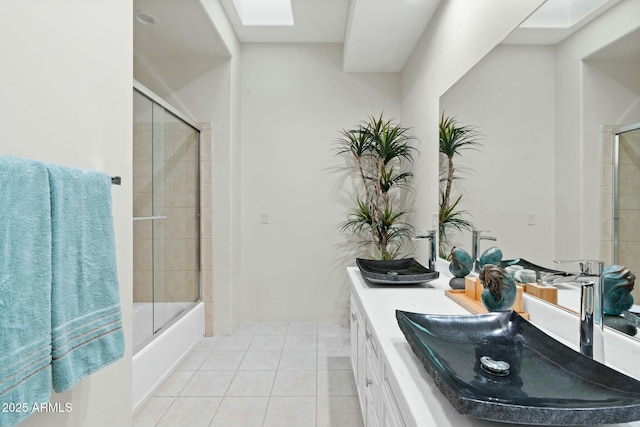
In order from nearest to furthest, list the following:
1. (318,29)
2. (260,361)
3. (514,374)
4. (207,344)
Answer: (514,374) < (260,361) < (207,344) < (318,29)

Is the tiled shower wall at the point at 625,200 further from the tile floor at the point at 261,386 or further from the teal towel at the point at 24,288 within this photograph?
the teal towel at the point at 24,288

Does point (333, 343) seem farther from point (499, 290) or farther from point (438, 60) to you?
point (438, 60)

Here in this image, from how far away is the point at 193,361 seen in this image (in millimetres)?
2740

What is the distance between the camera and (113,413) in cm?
144

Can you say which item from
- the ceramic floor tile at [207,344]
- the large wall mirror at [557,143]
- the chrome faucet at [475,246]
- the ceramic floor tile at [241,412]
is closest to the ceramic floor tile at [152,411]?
the ceramic floor tile at [241,412]

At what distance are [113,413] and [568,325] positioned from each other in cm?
174

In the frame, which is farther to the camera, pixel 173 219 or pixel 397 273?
pixel 173 219

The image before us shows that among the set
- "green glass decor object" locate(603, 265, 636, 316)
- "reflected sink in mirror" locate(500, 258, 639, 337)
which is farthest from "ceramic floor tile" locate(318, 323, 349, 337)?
"green glass decor object" locate(603, 265, 636, 316)

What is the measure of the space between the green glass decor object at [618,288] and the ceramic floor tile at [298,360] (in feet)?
6.57

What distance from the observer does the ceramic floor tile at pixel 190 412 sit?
6.44 feet

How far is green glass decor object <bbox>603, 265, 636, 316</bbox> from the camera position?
1023 mm

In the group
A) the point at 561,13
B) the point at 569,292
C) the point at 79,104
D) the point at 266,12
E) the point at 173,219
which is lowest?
the point at 569,292

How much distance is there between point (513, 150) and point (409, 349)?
1.01 m

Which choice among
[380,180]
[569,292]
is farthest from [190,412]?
[380,180]
